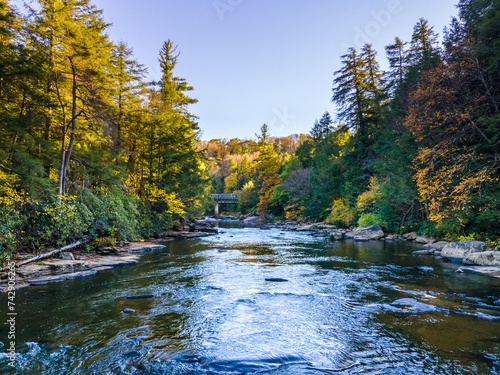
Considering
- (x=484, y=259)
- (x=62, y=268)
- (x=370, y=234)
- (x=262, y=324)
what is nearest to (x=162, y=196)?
(x=62, y=268)

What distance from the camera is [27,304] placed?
592 cm

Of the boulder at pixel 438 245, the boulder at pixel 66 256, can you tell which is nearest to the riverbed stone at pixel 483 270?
the boulder at pixel 438 245

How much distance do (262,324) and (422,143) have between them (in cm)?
1529

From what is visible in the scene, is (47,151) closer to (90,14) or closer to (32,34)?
(32,34)

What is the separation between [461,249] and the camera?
11.4 metres

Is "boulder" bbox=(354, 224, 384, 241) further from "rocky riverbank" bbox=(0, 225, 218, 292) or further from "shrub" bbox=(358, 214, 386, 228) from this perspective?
"rocky riverbank" bbox=(0, 225, 218, 292)

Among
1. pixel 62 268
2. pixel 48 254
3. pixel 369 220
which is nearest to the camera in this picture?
pixel 62 268

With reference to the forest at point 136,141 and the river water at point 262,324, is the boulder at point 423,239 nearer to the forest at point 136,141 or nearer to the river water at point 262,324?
the forest at point 136,141

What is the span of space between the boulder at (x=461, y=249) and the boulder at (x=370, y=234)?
7.48 metres

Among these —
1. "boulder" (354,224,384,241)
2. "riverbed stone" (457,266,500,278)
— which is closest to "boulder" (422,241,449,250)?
"boulder" (354,224,384,241)

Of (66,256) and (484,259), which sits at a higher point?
(66,256)

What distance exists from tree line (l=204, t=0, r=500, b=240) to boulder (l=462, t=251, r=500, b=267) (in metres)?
2.29

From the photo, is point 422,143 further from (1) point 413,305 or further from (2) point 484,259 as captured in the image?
(1) point 413,305

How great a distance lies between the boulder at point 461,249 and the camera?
11.0 meters
